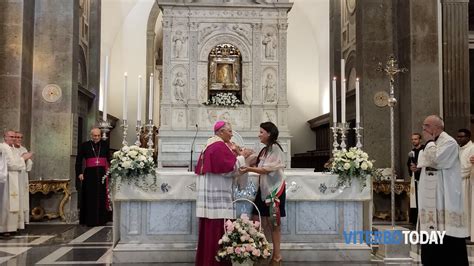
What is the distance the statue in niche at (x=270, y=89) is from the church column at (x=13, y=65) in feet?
17.8

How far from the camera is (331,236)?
709 centimetres

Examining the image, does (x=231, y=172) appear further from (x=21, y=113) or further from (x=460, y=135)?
(x=21, y=113)

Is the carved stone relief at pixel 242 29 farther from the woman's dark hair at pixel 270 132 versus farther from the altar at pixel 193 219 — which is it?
the woman's dark hair at pixel 270 132

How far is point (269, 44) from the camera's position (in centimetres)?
1280

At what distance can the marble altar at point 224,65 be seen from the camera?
41.4 feet

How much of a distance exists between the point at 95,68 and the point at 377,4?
8.51 meters

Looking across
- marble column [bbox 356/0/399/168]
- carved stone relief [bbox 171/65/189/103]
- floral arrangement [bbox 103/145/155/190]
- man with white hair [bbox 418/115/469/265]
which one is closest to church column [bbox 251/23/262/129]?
carved stone relief [bbox 171/65/189/103]

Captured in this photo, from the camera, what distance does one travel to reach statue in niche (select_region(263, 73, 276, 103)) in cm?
1279

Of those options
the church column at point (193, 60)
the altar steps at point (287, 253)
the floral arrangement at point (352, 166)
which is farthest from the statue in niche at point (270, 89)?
the altar steps at point (287, 253)

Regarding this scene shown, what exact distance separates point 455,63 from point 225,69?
5.40 meters

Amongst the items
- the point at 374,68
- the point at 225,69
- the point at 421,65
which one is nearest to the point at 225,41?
the point at 225,69

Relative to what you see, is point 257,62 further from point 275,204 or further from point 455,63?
point 275,204

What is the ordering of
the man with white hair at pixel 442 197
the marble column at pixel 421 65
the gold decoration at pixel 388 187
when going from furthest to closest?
the marble column at pixel 421 65 → the gold decoration at pixel 388 187 → the man with white hair at pixel 442 197

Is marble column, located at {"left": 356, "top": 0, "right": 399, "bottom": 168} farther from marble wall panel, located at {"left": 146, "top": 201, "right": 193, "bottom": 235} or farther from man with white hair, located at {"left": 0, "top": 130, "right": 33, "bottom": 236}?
man with white hair, located at {"left": 0, "top": 130, "right": 33, "bottom": 236}
